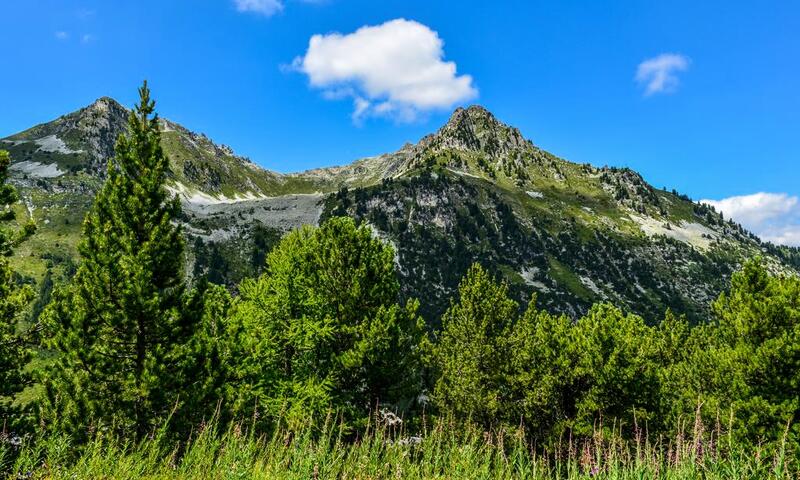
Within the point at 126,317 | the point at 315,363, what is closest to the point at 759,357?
the point at 315,363

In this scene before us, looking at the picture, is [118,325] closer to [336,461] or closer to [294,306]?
[294,306]

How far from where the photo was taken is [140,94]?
21.4 metres

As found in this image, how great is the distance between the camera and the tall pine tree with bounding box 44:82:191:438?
60.0 feet

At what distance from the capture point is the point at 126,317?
62.1 ft

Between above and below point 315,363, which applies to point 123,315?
above

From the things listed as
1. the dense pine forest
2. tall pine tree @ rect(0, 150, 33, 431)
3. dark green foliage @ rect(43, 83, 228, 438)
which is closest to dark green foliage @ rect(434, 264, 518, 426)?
the dense pine forest

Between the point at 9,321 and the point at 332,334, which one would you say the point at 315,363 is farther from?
the point at 9,321

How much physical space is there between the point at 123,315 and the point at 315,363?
1104 cm

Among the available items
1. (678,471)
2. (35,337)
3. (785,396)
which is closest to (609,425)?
(785,396)

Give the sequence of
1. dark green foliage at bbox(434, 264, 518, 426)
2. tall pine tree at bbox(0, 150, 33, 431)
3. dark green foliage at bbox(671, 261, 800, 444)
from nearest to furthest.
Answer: tall pine tree at bbox(0, 150, 33, 431), dark green foliage at bbox(671, 261, 800, 444), dark green foliage at bbox(434, 264, 518, 426)

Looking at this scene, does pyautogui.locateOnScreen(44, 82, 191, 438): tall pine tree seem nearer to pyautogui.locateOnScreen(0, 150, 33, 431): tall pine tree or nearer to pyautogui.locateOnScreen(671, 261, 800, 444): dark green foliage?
pyautogui.locateOnScreen(0, 150, 33, 431): tall pine tree

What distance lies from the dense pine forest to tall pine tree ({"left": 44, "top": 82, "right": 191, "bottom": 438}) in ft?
0.25

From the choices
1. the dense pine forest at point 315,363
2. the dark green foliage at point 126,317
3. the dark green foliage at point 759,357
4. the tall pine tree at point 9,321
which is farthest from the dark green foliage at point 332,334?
the dark green foliage at point 759,357

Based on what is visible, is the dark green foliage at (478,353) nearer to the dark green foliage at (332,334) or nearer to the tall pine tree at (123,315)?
the dark green foliage at (332,334)
